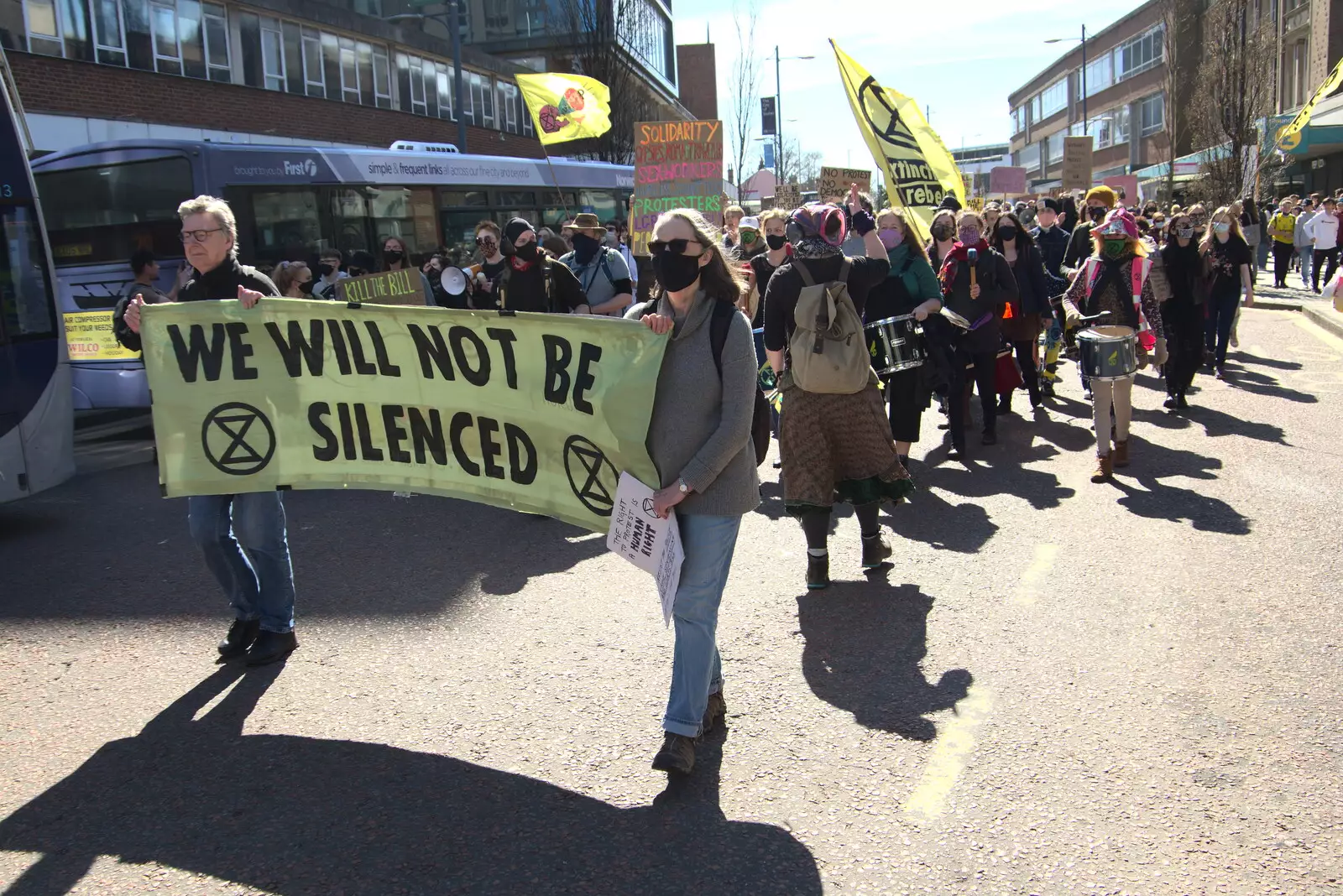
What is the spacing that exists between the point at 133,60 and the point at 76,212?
1237cm

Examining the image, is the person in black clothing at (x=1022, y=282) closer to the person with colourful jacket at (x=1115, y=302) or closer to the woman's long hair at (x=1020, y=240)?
the woman's long hair at (x=1020, y=240)

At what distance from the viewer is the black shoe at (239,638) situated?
17.0 feet

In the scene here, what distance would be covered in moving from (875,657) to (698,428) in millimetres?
1647

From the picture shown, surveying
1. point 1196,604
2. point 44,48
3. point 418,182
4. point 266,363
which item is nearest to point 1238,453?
point 1196,604

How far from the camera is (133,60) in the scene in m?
23.6

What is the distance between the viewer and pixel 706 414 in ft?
12.8

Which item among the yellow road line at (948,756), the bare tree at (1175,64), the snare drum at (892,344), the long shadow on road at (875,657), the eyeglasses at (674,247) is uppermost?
the bare tree at (1175,64)

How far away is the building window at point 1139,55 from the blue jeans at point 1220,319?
53.9 m

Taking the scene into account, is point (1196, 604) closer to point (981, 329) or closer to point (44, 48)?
point (981, 329)

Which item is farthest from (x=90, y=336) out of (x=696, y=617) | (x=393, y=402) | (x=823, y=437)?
(x=696, y=617)

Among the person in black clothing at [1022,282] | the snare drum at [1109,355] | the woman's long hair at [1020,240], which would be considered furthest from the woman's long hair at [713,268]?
the woman's long hair at [1020,240]

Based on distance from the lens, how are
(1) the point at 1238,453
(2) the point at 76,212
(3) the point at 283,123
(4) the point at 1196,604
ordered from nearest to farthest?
1. (4) the point at 1196,604
2. (1) the point at 1238,453
3. (2) the point at 76,212
4. (3) the point at 283,123

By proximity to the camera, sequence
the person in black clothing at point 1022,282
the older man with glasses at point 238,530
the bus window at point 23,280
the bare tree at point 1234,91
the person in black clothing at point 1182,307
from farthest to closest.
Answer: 1. the bare tree at point 1234,91
2. the person in black clothing at point 1182,307
3. the person in black clothing at point 1022,282
4. the bus window at point 23,280
5. the older man with glasses at point 238,530

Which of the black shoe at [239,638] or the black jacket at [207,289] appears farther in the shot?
the black shoe at [239,638]
